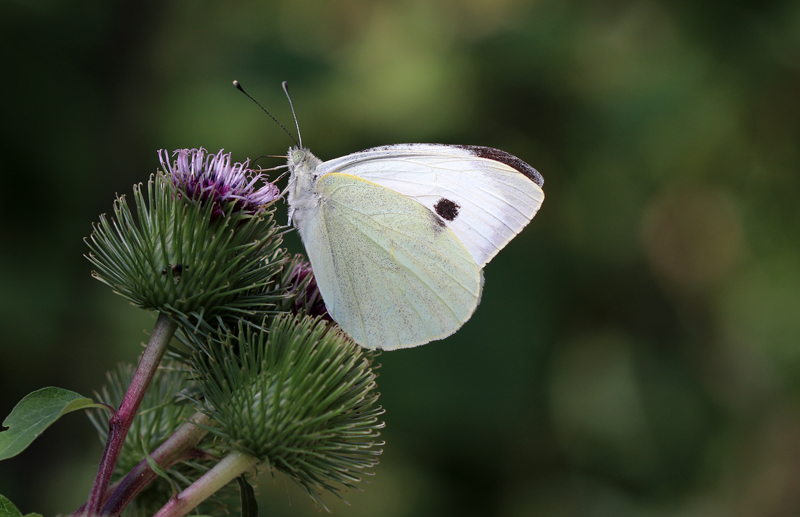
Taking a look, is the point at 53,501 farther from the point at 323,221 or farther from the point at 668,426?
the point at 668,426

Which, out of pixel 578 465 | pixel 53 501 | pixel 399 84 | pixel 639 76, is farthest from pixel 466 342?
pixel 53 501

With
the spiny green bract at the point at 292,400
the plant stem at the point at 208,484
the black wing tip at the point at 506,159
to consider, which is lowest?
the plant stem at the point at 208,484

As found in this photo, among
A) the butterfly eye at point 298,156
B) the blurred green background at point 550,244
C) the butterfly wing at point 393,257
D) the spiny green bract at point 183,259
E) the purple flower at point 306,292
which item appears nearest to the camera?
the spiny green bract at point 183,259

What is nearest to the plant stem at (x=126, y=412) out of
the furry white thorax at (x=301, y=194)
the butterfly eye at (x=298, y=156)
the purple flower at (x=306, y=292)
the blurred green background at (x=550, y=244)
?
the purple flower at (x=306, y=292)

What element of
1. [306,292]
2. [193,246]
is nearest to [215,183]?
[193,246]

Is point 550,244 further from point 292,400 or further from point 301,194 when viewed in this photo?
point 292,400

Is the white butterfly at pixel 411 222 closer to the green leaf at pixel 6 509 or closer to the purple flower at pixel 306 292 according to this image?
the purple flower at pixel 306 292
